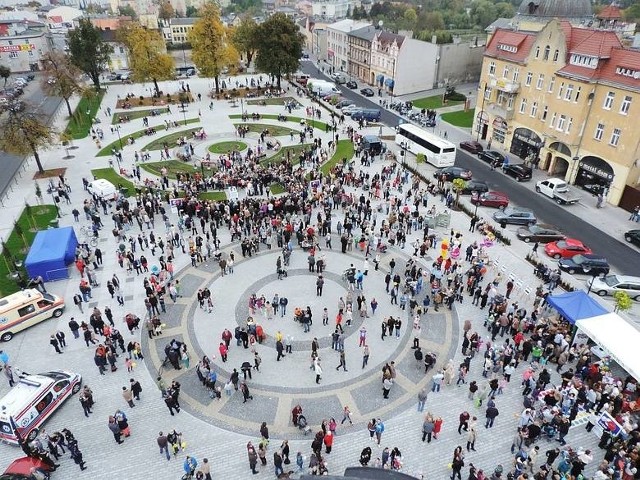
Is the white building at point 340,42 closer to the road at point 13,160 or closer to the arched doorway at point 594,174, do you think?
the road at point 13,160

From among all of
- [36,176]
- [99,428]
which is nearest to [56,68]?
[36,176]

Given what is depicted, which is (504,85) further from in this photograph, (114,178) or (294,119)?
(114,178)

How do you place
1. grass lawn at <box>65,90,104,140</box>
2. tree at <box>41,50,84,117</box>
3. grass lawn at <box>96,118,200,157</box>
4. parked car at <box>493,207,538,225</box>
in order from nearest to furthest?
parked car at <box>493,207,538,225</box>, grass lawn at <box>96,118,200,157</box>, grass lawn at <box>65,90,104,140</box>, tree at <box>41,50,84,117</box>

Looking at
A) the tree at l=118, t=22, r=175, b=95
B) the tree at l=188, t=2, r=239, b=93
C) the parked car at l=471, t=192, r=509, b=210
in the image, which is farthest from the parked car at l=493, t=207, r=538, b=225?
the tree at l=118, t=22, r=175, b=95

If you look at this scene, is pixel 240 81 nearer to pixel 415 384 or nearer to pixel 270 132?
pixel 270 132

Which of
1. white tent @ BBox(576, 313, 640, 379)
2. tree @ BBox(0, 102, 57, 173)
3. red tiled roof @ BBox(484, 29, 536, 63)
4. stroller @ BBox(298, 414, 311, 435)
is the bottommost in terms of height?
stroller @ BBox(298, 414, 311, 435)

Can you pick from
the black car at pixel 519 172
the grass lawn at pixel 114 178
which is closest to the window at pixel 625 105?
the black car at pixel 519 172

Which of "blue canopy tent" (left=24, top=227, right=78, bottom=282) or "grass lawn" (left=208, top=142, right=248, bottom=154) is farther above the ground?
"blue canopy tent" (left=24, top=227, right=78, bottom=282)

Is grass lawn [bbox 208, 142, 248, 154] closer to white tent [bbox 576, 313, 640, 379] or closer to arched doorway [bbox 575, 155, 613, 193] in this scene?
arched doorway [bbox 575, 155, 613, 193]
